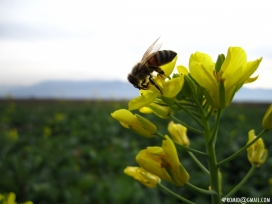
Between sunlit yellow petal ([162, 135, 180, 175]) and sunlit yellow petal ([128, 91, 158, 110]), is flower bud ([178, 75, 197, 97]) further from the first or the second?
sunlit yellow petal ([162, 135, 180, 175])

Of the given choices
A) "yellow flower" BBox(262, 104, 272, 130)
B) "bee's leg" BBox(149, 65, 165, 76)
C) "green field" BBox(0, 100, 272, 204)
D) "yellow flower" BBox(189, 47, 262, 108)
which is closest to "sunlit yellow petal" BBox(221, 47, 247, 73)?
"yellow flower" BBox(189, 47, 262, 108)

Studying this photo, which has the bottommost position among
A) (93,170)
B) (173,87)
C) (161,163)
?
(93,170)

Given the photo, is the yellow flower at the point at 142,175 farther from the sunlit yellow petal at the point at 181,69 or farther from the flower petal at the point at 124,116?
the sunlit yellow petal at the point at 181,69

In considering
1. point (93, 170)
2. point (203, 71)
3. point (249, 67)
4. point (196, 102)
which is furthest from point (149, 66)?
point (93, 170)

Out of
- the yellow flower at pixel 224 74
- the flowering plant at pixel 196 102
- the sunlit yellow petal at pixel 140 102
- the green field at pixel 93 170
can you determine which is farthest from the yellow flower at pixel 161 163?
the green field at pixel 93 170

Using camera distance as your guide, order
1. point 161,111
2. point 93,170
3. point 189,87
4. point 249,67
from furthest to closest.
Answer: point 93,170, point 161,111, point 189,87, point 249,67

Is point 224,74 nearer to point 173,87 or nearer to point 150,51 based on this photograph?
point 173,87

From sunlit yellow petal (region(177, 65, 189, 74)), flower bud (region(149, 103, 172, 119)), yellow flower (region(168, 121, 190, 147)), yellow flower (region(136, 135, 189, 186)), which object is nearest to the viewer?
yellow flower (region(136, 135, 189, 186))
